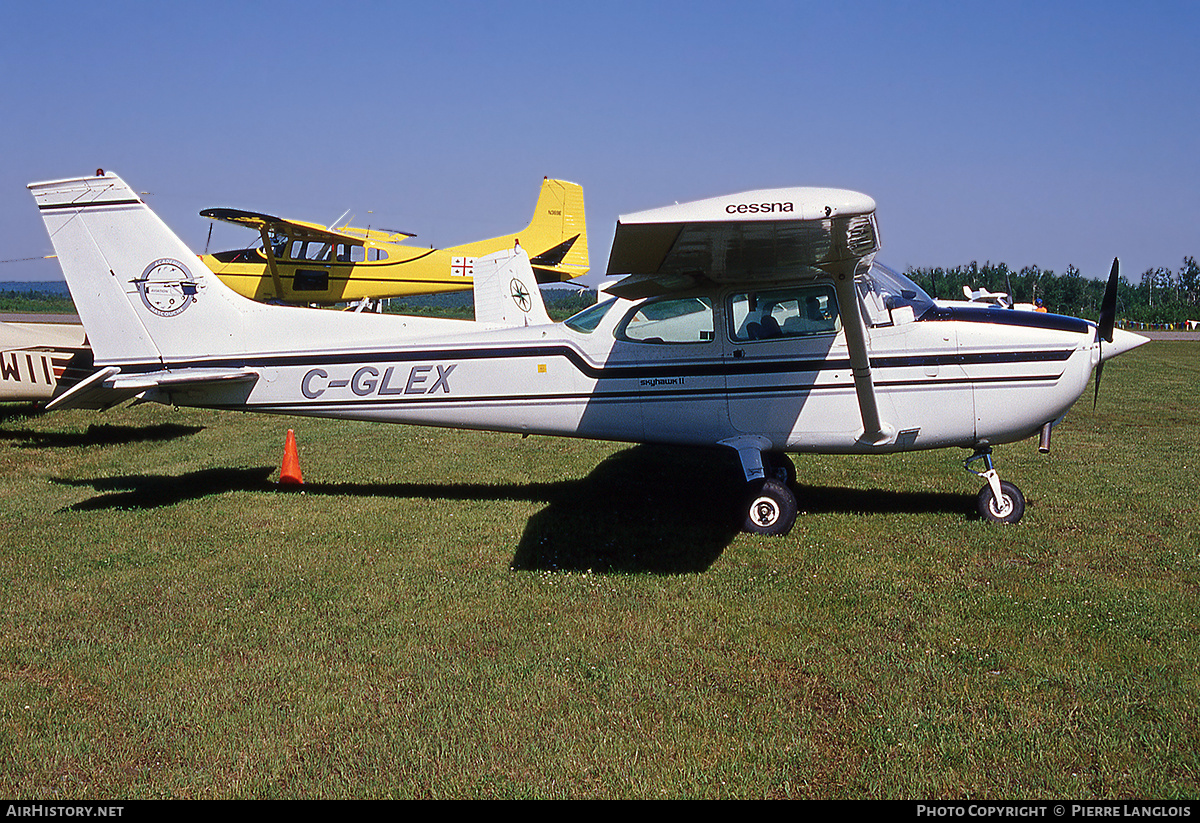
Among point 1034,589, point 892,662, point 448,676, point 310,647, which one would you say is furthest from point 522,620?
point 1034,589

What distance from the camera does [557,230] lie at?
91.7 ft

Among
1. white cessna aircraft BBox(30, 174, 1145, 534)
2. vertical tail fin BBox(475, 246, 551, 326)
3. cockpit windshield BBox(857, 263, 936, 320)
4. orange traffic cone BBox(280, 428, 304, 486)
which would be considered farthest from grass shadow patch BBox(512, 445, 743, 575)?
orange traffic cone BBox(280, 428, 304, 486)

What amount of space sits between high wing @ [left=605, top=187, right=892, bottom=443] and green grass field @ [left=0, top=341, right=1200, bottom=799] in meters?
1.81

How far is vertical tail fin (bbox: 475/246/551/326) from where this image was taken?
11.2m

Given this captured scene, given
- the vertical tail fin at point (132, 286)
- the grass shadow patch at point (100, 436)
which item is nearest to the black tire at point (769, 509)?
the vertical tail fin at point (132, 286)

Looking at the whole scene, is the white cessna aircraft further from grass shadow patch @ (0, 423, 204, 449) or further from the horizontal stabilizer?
grass shadow patch @ (0, 423, 204, 449)

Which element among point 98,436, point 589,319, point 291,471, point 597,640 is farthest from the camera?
point 98,436

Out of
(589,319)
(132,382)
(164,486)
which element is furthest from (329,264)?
(589,319)

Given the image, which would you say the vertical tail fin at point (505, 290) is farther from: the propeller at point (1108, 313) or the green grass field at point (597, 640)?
the propeller at point (1108, 313)

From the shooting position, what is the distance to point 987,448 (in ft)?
23.5

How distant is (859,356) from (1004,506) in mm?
1927

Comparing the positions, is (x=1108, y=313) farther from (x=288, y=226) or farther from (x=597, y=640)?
(x=288, y=226)

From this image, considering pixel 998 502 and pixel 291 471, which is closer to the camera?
pixel 998 502

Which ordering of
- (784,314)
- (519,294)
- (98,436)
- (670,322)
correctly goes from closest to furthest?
(784,314) < (670,322) < (519,294) < (98,436)
